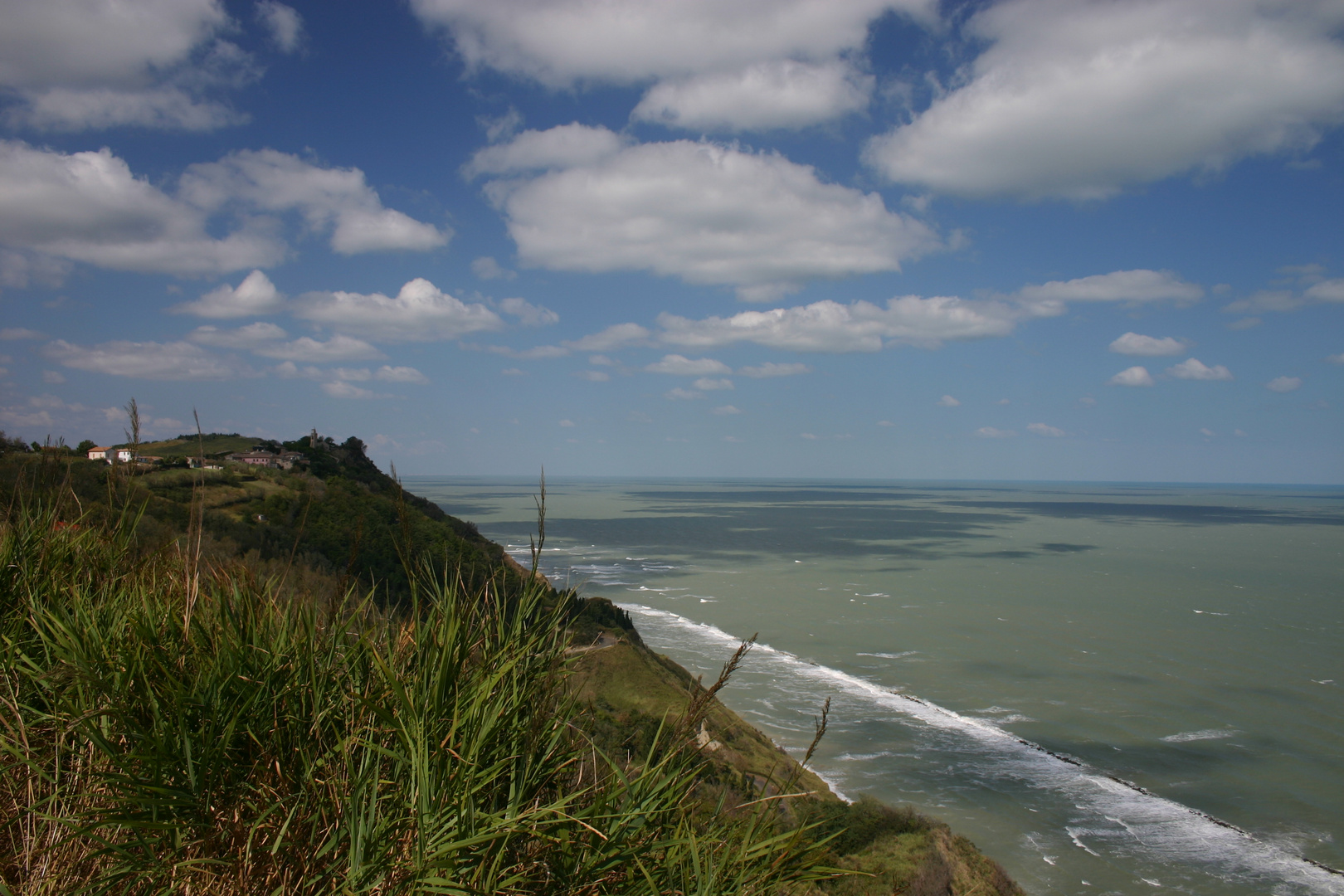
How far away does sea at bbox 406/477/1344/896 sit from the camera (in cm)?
1541

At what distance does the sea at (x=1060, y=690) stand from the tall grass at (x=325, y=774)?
2.00ft

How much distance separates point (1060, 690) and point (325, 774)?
28195 mm

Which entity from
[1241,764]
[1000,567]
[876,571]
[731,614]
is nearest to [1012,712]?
[1241,764]

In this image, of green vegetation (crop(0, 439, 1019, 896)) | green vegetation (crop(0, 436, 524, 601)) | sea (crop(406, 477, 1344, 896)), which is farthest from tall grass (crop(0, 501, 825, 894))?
sea (crop(406, 477, 1344, 896))

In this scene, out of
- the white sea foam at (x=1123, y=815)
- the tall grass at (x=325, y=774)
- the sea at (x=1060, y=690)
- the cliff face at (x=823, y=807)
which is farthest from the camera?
the sea at (x=1060, y=690)

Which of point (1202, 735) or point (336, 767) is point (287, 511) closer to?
point (336, 767)

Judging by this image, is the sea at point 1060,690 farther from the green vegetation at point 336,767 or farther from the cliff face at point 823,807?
the cliff face at point 823,807

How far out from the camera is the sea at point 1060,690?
1541cm

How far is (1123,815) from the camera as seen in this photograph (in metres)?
16.5

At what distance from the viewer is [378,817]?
87.7 inches

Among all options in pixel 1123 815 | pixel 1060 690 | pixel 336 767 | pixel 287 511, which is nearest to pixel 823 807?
pixel 1123 815

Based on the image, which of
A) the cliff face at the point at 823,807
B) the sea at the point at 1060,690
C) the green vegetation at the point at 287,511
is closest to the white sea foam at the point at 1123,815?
the sea at the point at 1060,690

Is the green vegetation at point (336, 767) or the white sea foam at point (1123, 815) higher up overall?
the green vegetation at point (336, 767)

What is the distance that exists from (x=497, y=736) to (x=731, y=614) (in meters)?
35.9
